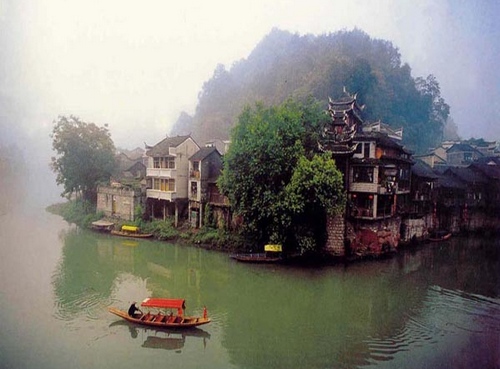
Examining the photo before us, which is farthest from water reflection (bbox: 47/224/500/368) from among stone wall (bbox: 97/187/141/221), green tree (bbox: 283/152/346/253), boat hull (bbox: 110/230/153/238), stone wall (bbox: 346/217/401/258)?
stone wall (bbox: 97/187/141/221)

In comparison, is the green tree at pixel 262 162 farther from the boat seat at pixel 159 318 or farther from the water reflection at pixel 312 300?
the boat seat at pixel 159 318

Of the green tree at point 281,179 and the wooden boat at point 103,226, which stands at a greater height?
the green tree at point 281,179

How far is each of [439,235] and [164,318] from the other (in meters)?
10.0

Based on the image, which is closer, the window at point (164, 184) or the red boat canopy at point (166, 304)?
the red boat canopy at point (166, 304)

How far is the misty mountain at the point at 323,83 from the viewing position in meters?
10.2

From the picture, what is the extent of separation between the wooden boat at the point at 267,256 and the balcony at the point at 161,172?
487 centimetres

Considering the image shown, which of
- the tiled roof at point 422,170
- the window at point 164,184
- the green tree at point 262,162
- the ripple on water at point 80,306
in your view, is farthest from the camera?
the window at point 164,184

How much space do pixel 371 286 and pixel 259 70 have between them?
22.8 ft

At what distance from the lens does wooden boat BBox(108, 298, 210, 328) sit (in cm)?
693

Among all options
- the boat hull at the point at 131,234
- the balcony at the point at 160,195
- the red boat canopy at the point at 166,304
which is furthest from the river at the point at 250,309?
the balcony at the point at 160,195

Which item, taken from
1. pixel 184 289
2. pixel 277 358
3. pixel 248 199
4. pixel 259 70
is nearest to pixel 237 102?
pixel 259 70

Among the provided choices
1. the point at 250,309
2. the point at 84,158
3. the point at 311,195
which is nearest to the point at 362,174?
the point at 311,195

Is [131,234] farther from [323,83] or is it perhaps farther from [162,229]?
[323,83]

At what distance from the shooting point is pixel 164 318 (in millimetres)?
7059
